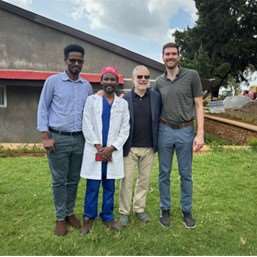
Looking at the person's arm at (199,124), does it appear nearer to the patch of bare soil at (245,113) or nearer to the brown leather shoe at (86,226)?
the brown leather shoe at (86,226)

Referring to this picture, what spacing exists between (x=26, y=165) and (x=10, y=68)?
240 inches

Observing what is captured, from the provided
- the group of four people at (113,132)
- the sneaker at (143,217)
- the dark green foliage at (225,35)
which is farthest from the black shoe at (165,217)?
the dark green foliage at (225,35)

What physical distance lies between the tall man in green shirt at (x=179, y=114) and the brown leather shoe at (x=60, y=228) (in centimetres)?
119

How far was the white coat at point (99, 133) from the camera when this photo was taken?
4.10 m

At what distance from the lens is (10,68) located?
13.0 meters

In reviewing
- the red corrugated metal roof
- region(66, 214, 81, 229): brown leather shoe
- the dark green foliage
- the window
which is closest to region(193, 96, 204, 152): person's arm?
region(66, 214, 81, 229): brown leather shoe

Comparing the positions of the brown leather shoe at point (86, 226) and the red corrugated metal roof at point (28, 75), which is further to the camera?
the red corrugated metal roof at point (28, 75)

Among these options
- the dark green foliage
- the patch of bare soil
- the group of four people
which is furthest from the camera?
the dark green foliage

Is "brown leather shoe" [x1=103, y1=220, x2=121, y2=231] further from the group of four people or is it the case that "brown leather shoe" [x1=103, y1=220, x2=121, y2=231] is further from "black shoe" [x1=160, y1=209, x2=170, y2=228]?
"black shoe" [x1=160, y1=209, x2=170, y2=228]

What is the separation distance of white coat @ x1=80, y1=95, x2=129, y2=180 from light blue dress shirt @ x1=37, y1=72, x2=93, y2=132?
0.32ft

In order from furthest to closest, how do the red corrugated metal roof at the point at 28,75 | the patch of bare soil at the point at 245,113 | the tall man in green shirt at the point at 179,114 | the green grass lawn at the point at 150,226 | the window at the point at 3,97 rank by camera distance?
1. the patch of bare soil at the point at 245,113
2. the window at the point at 3,97
3. the red corrugated metal roof at the point at 28,75
4. the tall man in green shirt at the point at 179,114
5. the green grass lawn at the point at 150,226

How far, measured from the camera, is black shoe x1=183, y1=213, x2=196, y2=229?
4548 mm

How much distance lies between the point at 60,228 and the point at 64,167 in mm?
702

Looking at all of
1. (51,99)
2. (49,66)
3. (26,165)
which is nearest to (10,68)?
(49,66)
